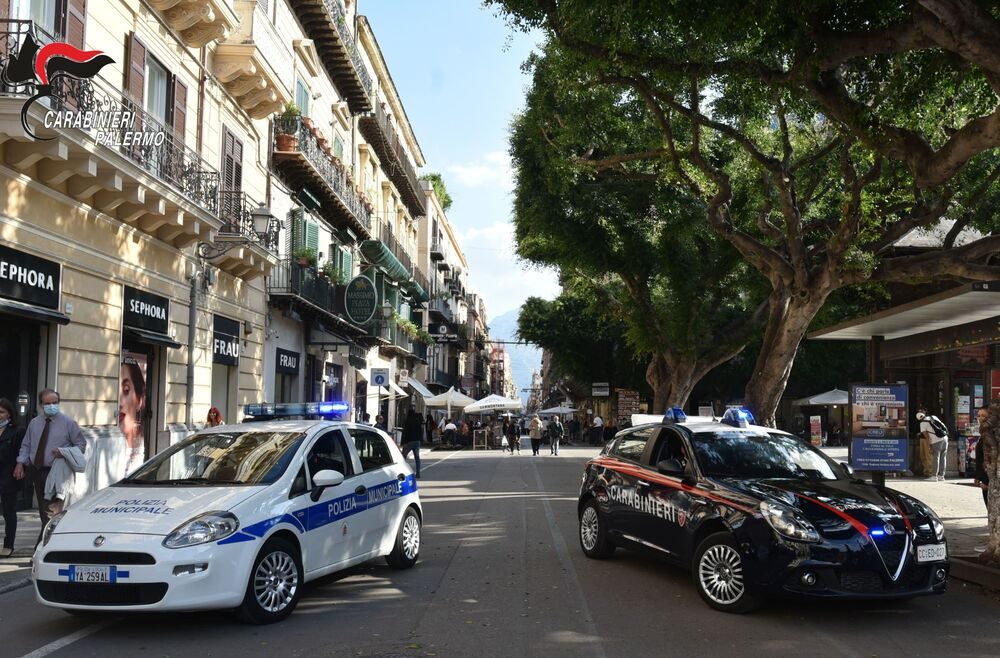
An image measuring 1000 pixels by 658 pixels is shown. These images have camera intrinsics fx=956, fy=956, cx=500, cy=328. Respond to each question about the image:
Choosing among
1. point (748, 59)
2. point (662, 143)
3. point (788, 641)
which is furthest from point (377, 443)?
point (662, 143)

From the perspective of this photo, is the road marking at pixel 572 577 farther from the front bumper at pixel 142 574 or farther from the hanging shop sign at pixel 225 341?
the hanging shop sign at pixel 225 341

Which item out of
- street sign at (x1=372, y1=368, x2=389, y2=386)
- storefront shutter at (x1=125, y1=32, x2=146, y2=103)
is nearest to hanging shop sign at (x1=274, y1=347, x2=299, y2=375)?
street sign at (x1=372, y1=368, x2=389, y2=386)

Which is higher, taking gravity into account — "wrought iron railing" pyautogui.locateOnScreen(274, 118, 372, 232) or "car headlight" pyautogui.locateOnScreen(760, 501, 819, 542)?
"wrought iron railing" pyautogui.locateOnScreen(274, 118, 372, 232)

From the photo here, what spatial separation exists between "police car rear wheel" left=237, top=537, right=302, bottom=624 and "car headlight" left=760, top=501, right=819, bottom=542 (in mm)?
3751

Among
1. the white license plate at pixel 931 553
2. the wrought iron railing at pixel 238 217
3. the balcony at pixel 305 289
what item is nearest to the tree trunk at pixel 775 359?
the white license plate at pixel 931 553

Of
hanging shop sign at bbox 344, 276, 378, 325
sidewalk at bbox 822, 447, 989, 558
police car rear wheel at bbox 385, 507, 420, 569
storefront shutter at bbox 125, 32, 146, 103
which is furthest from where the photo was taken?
hanging shop sign at bbox 344, 276, 378, 325

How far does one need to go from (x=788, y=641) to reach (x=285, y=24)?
23567 millimetres

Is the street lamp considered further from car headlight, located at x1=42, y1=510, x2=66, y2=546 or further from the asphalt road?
car headlight, located at x1=42, y1=510, x2=66, y2=546

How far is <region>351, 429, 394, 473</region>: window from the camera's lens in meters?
9.23

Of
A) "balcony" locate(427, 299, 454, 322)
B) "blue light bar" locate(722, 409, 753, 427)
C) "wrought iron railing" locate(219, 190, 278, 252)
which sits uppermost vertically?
"balcony" locate(427, 299, 454, 322)

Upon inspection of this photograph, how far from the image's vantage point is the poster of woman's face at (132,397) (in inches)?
675

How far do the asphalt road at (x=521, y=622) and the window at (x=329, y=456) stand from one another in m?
1.11

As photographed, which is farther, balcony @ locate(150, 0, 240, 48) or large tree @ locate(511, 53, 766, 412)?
large tree @ locate(511, 53, 766, 412)

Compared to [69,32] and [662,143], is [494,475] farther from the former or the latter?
[69,32]
